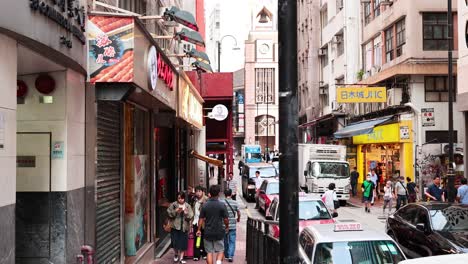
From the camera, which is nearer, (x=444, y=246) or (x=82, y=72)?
(x=82, y=72)

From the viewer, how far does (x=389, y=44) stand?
32.6m

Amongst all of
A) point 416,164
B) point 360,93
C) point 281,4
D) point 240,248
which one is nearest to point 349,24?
point 360,93

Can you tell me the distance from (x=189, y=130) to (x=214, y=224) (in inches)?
658

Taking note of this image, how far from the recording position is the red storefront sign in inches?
430

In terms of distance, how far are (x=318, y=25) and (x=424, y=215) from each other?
43.9 m

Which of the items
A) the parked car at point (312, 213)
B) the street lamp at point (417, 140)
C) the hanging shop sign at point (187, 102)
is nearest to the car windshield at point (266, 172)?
the street lamp at point (417, 140)

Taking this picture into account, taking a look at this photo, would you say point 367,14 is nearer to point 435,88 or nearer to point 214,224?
point 435,88

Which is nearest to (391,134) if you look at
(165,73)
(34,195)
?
(165,73)

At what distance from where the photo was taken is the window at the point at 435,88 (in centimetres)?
2977

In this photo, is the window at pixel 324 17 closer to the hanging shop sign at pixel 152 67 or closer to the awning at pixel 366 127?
the awning at pixel 366 127

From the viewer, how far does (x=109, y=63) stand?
7980 mm

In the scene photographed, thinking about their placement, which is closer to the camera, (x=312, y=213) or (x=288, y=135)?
(x=288, y=135)

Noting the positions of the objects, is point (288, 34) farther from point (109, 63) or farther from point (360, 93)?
point (360, 93)

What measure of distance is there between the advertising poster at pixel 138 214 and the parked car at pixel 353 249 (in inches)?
152
